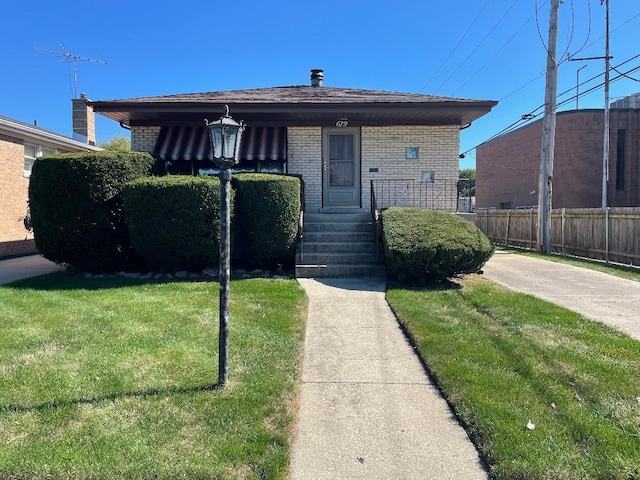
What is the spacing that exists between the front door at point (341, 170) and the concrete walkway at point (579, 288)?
395cm

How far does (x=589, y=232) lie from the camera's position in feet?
42.6

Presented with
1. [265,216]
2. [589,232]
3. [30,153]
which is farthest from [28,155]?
[589,232]

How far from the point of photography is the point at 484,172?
37.7 metres

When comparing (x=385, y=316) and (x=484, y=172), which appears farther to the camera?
(x=484, y=172)

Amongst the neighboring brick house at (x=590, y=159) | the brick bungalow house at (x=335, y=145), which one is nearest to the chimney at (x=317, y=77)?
the brick bungalow house at (x=335, y=145)

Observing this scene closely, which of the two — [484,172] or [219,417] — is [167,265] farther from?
[484,172]

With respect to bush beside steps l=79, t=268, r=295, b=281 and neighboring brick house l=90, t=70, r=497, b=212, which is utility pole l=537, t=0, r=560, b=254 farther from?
bush beside steps l=79, t=268, r=295, b=281

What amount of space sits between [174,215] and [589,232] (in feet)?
38.1

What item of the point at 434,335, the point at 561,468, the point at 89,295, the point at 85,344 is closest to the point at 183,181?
the point at 89,295

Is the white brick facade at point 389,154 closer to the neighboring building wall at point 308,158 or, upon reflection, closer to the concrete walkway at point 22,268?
the neighboring building wall at point 308,158

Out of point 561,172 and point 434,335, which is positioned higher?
point 561,172

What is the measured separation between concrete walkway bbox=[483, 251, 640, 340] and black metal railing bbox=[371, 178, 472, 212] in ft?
6.60

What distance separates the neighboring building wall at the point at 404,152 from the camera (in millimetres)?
11820

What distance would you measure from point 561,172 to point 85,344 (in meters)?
28.7
